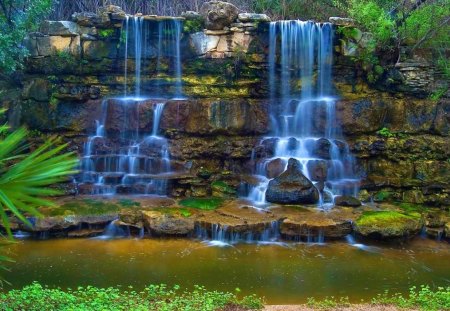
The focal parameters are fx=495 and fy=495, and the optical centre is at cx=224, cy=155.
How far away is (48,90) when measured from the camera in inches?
593

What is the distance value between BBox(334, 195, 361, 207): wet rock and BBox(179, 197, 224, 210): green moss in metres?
2.90

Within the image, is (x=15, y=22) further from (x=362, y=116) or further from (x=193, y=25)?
(x=362, y=116)

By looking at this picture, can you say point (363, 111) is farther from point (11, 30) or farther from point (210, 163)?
point (11, 30)

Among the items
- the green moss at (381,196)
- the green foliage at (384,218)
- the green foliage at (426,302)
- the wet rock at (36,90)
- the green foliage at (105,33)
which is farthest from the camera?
the green foliage at (105,33)

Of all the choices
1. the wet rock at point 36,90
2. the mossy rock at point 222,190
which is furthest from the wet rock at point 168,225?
the wet rock at point 36,90

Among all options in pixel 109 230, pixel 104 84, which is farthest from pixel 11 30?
pixel 109 230

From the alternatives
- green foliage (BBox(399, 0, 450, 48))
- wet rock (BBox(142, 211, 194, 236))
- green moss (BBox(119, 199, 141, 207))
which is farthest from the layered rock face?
wet rock (BBox(142, 211, 194, 236))

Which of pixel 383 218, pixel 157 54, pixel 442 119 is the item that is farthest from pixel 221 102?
pixel 442 119

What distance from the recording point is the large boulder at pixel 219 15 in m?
15.2

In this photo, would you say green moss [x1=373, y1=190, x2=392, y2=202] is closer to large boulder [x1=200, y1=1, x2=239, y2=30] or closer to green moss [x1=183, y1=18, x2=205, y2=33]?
large boulder [x1=200, y1=1, x2=239, y2=30]

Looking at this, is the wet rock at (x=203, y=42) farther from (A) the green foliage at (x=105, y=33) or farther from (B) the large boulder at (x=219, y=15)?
(A) the green foliage at (x=105, y=33)

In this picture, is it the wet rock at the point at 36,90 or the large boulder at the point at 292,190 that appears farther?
the wet rock at the point at 36,90

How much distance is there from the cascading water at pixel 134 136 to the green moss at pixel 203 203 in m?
1.04

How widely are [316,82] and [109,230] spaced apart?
8378 millimetres
